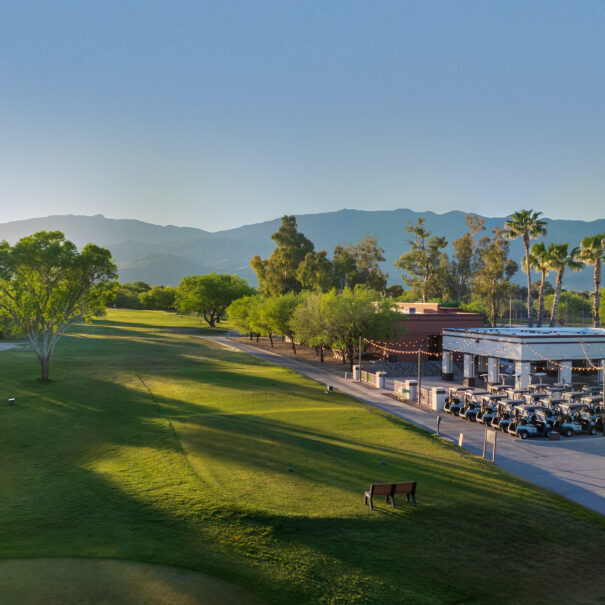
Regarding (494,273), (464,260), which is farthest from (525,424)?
(464,260)

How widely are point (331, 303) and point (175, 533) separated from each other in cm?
4553

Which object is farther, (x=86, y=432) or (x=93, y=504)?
(x=86, y=432)

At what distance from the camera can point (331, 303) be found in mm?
57969

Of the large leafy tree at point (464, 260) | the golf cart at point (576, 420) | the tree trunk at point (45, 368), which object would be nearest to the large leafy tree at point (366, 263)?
the large leafy tree at point (464, 260)

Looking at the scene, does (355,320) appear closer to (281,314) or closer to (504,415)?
(281,314)

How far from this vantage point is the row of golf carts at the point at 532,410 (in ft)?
95.9

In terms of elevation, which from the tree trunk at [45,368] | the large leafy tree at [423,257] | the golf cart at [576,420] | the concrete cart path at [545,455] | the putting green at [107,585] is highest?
the large leafy tree at [423,257]

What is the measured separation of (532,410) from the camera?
3011 centimetres

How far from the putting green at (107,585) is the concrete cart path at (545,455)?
14201 mm

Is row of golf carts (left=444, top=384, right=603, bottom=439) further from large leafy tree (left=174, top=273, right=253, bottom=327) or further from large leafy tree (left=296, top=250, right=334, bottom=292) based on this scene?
large leafy tree (left=174, top=273, right=253, bottom=327)

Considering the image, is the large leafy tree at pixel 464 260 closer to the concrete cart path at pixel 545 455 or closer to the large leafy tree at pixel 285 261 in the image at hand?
the large leafy tree at pixel 285 261

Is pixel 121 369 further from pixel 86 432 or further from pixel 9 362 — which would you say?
pixel 86 432

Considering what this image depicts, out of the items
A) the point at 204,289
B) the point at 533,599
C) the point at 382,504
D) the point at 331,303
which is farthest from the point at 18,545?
the point at 204,289

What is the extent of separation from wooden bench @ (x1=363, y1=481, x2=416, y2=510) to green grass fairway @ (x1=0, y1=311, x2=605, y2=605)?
0.35 meters
